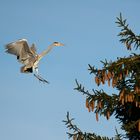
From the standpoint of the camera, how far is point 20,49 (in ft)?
74.2

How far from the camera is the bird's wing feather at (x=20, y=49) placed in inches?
880

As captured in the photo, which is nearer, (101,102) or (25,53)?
(101,102)

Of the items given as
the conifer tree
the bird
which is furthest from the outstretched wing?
the conifer tree

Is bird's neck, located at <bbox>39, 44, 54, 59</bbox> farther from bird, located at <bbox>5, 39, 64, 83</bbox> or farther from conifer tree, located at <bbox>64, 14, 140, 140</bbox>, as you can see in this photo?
conifer tree, located at <bbox>64, 14, 140, 140</bbox>

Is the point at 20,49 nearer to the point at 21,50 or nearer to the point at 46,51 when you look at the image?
the point at 21,50

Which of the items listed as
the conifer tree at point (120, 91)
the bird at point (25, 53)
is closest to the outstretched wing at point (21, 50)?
the bird at point (25, 53)

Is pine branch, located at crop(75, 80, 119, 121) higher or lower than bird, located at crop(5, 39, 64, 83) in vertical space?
lower

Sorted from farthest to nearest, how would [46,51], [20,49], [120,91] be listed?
[20,49], [46,51], [120,91]

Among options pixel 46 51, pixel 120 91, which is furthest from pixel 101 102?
pixel 46 51

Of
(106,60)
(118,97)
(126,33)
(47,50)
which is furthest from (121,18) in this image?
(47,50)

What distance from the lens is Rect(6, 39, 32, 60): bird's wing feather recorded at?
73.3 feet

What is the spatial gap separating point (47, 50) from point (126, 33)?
359 inches

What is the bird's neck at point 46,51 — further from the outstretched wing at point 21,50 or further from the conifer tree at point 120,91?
the conifer tree at point 120,91

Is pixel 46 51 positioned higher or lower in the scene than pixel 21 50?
lower
